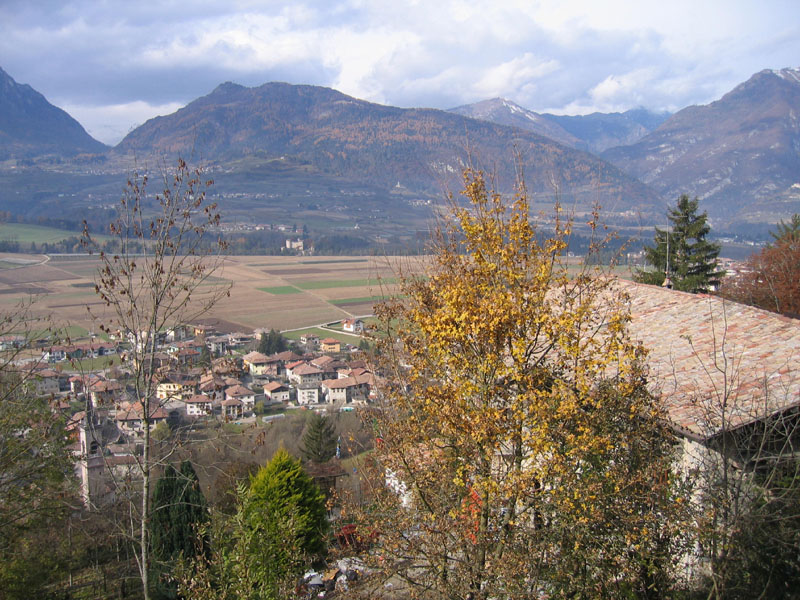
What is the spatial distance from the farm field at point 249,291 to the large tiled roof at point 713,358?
1223 inches

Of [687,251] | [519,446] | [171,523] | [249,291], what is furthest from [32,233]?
[519,446]

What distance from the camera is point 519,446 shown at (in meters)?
5.65

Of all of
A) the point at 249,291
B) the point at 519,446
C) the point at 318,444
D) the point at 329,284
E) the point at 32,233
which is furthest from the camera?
the point at 32,233

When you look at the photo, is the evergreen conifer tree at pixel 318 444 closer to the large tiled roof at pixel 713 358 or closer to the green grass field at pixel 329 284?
the large tiled roof at pixel 713 358

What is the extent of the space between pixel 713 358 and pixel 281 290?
62.9 meters

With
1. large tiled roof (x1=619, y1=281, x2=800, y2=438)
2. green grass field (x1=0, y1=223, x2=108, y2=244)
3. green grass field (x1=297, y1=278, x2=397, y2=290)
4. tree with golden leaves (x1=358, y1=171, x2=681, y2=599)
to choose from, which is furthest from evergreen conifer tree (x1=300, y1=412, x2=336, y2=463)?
green grass field (x1=0, y1=223, x2=108, y2=244)

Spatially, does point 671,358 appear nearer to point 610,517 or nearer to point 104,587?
point 610,517

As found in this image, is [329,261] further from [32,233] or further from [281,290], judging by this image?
[32,233]

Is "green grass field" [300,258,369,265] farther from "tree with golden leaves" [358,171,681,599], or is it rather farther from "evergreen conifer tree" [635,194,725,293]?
"tree with golden leaves" [358,171,681,599]

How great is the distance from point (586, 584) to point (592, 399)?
1.69 m

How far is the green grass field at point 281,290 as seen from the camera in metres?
68.0

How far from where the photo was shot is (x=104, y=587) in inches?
553

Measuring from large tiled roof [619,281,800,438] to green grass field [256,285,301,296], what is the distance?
57.9 meters

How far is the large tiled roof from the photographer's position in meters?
7.19
